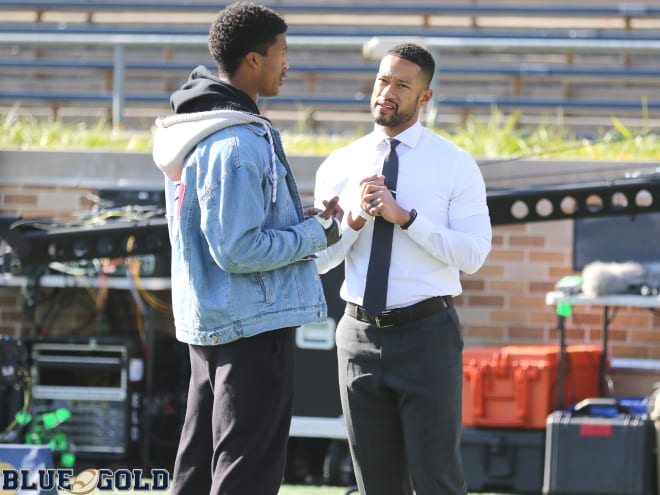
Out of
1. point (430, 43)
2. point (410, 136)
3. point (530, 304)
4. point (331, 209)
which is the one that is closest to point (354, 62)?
point (430, 43)

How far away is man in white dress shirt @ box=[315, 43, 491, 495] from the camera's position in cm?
362

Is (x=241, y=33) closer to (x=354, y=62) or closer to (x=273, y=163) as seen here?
(x=273, y=163)

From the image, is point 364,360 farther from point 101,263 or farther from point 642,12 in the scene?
point 642,12

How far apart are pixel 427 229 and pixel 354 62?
9683 mm

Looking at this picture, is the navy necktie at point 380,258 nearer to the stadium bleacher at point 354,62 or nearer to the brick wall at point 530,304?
the brick wall at point 530,304

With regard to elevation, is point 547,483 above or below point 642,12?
below

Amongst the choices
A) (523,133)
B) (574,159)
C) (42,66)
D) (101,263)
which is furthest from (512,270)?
(42,66)

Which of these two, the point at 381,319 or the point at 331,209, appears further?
the point at 381,319

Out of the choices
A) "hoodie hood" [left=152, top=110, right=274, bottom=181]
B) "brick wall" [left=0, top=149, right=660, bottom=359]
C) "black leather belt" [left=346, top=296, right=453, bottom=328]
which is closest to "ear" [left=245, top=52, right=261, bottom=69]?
"hoodie hood" [left=152, top=110, right=274, bottom=181]

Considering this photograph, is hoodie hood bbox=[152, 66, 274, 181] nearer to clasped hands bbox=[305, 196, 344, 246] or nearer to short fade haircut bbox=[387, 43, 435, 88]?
clasped hands bbox=[305, 196, 344, 246]

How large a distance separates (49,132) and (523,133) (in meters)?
3.09

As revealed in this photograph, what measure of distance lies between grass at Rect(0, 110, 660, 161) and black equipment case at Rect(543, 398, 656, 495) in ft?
5.99

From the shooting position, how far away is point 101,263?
668 centimetres

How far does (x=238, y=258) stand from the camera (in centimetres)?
311
